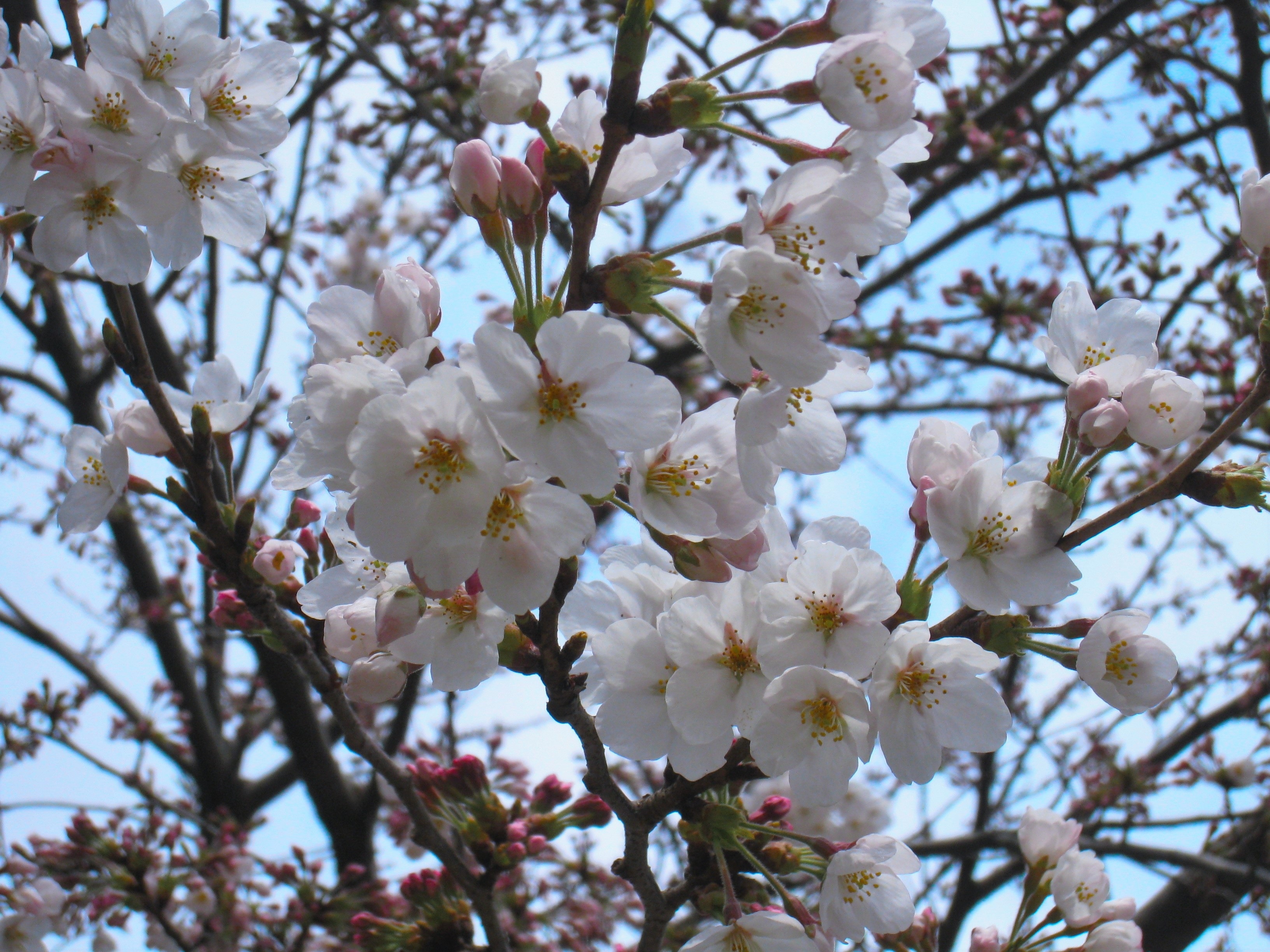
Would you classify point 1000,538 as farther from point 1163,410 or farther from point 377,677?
point 377,677

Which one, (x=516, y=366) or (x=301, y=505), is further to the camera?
(x=301, y=505)

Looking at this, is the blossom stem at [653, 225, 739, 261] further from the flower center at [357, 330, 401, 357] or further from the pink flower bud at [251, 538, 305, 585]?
the pink flower bud at [251, 538, 305, 585]

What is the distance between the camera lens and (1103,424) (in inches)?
52.1

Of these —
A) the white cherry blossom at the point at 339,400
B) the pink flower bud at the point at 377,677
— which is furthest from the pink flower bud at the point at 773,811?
the white cherry blossom at the point at 339,400

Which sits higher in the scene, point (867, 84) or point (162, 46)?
point (162, 46)

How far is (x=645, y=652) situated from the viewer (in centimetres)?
140

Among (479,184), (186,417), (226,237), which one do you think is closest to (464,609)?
(479,184)

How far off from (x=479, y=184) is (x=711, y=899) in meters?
1.29

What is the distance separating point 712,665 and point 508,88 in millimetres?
881

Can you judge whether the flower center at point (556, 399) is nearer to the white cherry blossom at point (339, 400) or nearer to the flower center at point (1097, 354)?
the white cherry blossom at point (339, 400)

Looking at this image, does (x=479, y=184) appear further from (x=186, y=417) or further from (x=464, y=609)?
(x=186, y=417)

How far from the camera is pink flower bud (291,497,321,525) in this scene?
6.38 ft

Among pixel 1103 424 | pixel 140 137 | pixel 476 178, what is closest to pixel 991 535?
pixel 1103 424

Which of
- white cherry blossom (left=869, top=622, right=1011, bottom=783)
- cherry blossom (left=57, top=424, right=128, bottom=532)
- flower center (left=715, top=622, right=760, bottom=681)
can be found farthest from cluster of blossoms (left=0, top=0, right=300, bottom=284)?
white cherry blossom (left=869, top=622, right=1011, bottom=783)
